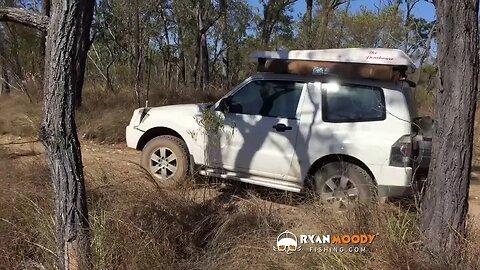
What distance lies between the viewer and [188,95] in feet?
50.4

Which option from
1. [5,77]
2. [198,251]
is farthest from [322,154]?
[5,77]

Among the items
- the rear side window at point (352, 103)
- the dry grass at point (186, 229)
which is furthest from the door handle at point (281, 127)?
the dry grass at point (186, 229)

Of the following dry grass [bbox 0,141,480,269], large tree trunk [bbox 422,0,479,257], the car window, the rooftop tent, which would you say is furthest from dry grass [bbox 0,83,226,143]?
large tree trunk [bbox 422,0,479,257]

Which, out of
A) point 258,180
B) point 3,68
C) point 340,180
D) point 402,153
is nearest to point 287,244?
point 340,180

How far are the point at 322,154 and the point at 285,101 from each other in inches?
33.3

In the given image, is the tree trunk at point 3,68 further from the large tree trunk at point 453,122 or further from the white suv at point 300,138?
the large tree trunk at point 453,122

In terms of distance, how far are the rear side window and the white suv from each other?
0.01 metres

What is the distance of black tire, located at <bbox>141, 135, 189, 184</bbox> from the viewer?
265 inches

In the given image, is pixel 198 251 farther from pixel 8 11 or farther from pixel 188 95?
pixel 188 95

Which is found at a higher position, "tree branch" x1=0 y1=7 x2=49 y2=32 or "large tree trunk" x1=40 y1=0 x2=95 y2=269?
"tree branch" x1=0 y1=7 x2=49 y2=32

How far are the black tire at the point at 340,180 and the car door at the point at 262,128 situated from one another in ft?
1.41

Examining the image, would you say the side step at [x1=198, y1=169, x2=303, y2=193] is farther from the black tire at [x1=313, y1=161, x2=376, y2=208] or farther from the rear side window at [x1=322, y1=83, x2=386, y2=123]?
the rear side window at [x1=322, y1=83, x2=386, y2=123]

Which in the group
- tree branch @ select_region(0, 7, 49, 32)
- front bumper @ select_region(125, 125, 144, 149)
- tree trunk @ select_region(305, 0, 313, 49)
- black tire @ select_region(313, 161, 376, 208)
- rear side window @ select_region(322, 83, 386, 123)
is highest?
tree trunk @ select_region(305, 0, 313, 49)

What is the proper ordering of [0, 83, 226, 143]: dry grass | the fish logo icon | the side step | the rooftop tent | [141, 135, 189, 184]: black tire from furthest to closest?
[0, 83, 226, 143]: dry grass → [141, 135, 189, 184]: black tire → the side step → the rooftop tent → the fish logo icon
